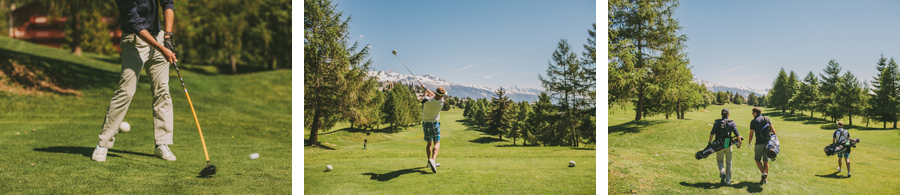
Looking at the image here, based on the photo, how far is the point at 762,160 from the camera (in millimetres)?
6012

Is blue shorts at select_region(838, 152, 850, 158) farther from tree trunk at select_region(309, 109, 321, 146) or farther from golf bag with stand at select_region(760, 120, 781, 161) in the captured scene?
tree trunk at select_region(309, 109, 321, 146)

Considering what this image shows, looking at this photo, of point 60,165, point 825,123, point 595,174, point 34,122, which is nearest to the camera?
point 60,165

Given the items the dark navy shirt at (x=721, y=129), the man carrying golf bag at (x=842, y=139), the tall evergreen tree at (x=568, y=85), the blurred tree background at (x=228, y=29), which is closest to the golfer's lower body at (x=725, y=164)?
the dark navy shirt at (x=721, y=129)

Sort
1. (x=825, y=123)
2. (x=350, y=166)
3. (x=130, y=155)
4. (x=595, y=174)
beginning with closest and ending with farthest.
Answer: (x=130, y=155) → (x=350, y=166) → (x=595, y=174) → (x=825, y=123)

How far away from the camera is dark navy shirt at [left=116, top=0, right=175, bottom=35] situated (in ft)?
13.4

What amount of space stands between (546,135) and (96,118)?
27.8 feet

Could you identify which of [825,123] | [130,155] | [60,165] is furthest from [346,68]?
[825,123]

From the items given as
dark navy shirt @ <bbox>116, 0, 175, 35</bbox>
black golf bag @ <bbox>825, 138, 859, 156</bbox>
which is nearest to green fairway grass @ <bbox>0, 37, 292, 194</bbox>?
dark navy shirt @ <bbox>116, 0, 175, 35</bbox>

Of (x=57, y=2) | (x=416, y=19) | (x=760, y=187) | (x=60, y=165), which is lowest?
(x=760, y=187)

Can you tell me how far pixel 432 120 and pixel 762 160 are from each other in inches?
165

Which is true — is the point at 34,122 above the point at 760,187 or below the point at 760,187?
above

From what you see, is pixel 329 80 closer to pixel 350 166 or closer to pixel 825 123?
pixel 350 166

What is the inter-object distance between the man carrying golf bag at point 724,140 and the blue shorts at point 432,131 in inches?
135

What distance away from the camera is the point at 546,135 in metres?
6.33
